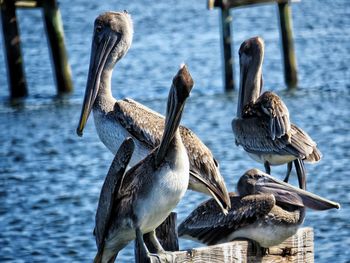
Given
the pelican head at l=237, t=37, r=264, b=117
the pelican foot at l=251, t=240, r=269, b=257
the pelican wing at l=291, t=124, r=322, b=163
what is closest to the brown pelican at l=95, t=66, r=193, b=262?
the pelican foot at l=251, t=240, r=269, b=257

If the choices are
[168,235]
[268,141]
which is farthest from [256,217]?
[268,141]

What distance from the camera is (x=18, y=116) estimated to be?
1667 centimetres

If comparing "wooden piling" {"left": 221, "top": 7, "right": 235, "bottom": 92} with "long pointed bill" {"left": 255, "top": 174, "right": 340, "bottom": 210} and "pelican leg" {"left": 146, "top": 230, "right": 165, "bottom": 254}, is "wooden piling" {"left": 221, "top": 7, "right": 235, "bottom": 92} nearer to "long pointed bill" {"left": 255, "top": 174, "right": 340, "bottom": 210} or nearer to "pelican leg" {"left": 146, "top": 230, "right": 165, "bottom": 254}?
"long pointed bill" {"left": 255, "top": 174, "right": 340, "bottom": 210}

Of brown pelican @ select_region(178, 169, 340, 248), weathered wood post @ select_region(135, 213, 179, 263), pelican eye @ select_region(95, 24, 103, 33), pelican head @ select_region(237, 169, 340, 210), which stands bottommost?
brown pelican @ select_region(178, 169, 340, 248)

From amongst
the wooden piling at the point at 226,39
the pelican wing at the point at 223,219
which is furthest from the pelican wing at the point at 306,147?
the wooden piling at the point at 226,39

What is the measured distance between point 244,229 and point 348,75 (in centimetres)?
1377

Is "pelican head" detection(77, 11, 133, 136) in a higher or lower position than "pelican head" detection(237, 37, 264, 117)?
higher

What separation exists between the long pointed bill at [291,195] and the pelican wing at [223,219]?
0.21 feet

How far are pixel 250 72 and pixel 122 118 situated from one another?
2061 millimetres

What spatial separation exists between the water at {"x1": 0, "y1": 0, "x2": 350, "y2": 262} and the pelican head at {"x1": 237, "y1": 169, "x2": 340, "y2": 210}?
283cm

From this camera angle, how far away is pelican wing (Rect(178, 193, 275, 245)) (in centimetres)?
595

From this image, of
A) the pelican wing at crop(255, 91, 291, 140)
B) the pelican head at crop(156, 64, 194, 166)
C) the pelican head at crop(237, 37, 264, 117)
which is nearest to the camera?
the pelican head at crop(156, 64, 194, 166)

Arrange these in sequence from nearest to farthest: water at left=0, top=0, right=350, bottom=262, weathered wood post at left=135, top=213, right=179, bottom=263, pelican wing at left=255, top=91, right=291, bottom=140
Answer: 1. weathered wood post at left=135, top=213, right=179, bottom=263
2. pelican wing at left=255, top=91, right=291, bottom=140
3. water at left=0, top=0, right=350, bottom=262

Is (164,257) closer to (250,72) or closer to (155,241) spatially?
(155,241)
